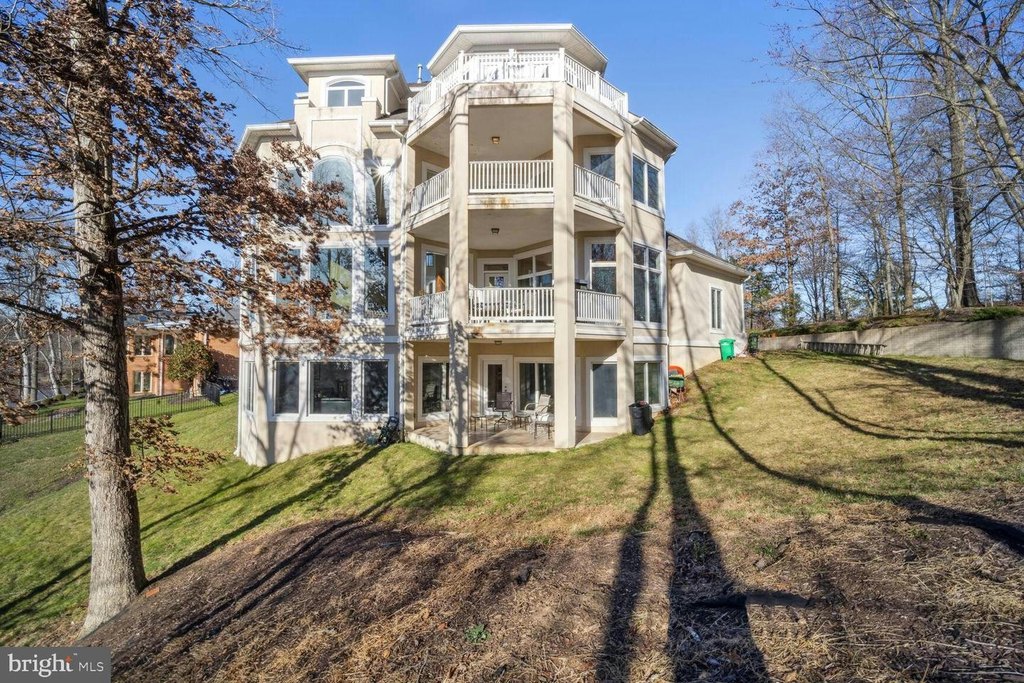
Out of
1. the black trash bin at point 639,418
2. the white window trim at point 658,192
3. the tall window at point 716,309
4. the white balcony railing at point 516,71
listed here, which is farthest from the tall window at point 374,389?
the tall window at point 716,309

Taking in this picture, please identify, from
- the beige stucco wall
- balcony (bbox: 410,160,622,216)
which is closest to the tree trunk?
balcony (bbox: 410,160,622,216)

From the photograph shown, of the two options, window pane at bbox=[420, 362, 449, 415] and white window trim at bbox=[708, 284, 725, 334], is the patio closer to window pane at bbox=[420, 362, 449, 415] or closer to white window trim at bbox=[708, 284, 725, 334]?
window pane at bbox=[420, 362, 449, 415]

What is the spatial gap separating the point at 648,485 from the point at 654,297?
24.7 ft

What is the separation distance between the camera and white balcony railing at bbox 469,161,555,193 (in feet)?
36.3

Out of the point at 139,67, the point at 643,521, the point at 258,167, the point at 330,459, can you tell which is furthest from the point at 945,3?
the point at 330,459

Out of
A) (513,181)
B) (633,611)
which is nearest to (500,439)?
(513,181)

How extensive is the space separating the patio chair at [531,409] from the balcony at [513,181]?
5.92m

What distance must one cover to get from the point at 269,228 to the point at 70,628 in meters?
7.08

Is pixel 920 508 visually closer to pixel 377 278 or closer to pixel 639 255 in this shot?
pixel 639 255

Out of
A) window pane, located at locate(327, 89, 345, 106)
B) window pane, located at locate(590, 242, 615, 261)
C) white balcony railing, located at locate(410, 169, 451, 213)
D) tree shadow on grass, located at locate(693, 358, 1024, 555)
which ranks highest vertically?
window pane, located at locate(327, 89, 345, 106)

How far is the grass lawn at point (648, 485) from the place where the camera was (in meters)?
6.32

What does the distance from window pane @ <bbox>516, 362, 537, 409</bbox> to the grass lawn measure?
12.6ft

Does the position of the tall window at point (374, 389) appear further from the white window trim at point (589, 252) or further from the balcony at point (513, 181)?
the white window trim at point (589, 252)

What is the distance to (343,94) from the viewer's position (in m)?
14.0
